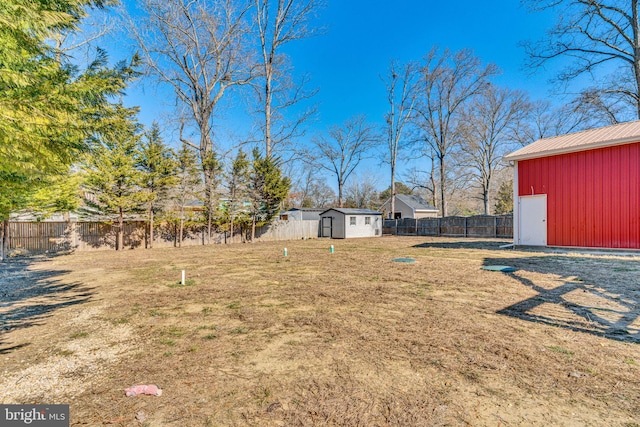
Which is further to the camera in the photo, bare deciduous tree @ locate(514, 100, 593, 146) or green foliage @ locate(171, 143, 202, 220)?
bare deciduous tree @ locate(514, 100, 593, 146)

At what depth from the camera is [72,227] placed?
45.1 ft

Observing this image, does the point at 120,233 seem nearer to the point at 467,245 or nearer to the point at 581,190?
the point at 467,245

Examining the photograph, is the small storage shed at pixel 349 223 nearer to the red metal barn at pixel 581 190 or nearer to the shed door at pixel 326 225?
the shed door at pixel 326 225

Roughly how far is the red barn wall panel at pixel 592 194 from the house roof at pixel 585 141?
27 cm

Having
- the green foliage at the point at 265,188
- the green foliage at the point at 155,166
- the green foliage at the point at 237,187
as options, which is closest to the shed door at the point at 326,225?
the green foliage at the point at 265,188

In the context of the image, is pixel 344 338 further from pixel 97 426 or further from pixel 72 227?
pixel 72 227

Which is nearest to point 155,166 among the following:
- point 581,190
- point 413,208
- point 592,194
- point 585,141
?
point 581,190

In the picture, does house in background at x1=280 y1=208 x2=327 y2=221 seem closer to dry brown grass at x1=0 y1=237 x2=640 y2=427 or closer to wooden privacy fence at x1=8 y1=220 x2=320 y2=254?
wooden privacy fence at x1=8 y1=220 x2=320 y2=254

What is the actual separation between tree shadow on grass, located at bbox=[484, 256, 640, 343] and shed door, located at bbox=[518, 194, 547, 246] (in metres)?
3.97

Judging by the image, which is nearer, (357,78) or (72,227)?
(72,227)

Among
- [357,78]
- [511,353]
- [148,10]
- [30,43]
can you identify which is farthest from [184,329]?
[357,78]

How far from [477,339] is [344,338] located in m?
1.47

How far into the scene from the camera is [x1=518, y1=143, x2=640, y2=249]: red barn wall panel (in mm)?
9445

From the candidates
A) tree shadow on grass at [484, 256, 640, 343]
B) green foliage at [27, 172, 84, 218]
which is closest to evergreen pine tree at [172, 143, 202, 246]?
green foliage at [27, 172, 84, 218]
